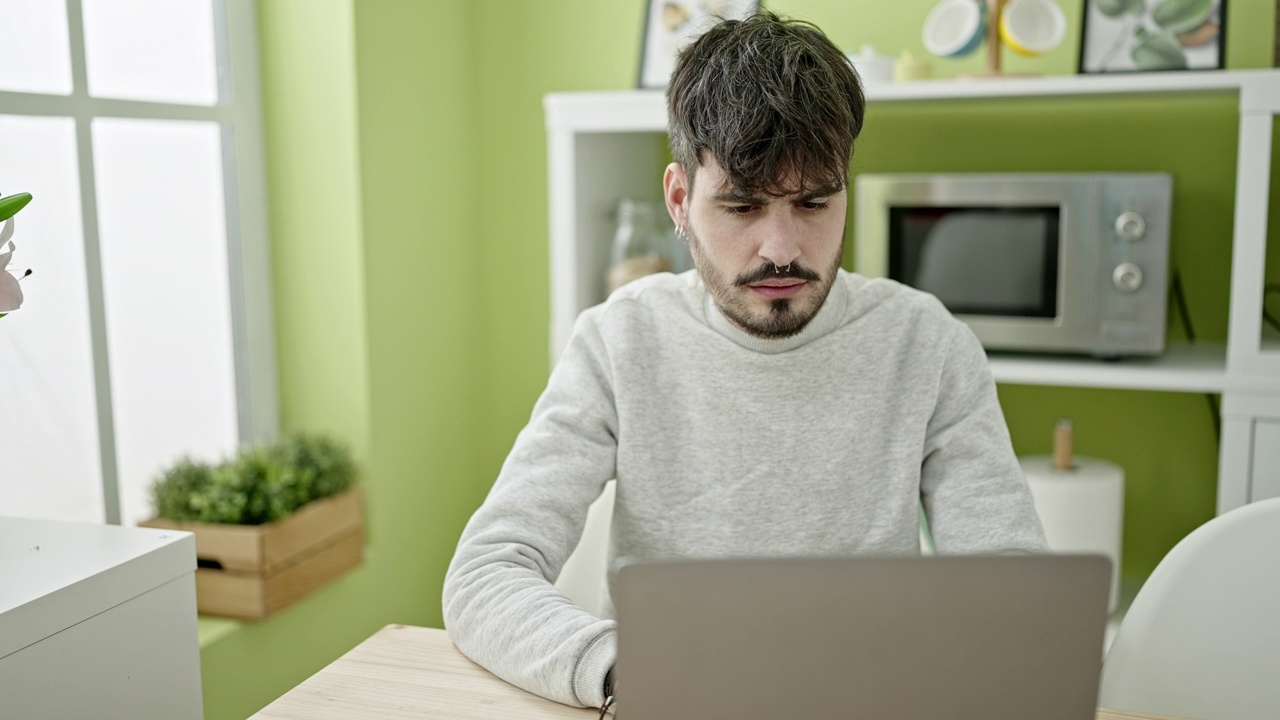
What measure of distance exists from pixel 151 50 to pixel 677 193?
46.4 inches

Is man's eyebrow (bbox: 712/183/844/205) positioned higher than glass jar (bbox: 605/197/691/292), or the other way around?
man's eyebrow (bbox: 712/183/844/205)

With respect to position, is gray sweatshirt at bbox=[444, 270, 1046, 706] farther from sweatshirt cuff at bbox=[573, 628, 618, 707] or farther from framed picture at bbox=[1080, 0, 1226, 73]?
framed picture at bbox=[1080, 0, 1226, 73]

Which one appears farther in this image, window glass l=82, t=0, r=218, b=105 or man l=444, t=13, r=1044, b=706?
window glass l=82, t=0, r=218, b=105

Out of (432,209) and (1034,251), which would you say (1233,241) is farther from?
(432,209)

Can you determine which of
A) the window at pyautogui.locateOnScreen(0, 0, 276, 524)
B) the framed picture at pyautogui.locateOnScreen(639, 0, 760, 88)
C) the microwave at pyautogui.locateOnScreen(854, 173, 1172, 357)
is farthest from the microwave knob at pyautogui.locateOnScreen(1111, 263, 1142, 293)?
the window at pyautogui.locateOnScreen(0, 0, 276, 524)

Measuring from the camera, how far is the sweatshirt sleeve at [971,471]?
1.12m

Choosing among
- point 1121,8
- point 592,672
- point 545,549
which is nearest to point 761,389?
point 545,549

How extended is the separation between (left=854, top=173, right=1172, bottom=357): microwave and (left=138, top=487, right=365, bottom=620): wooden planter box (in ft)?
3.50

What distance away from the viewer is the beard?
1.11 m

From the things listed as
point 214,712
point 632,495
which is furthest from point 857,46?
point 214,712

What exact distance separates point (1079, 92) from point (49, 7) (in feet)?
5.21

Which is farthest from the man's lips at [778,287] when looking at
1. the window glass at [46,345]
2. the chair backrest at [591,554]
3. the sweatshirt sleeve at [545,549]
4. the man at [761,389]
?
the window glass at [46,345]

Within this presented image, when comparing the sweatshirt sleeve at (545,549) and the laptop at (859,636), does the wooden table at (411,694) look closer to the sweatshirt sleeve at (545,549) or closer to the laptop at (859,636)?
the sweatshirt sleeve at (545,549)

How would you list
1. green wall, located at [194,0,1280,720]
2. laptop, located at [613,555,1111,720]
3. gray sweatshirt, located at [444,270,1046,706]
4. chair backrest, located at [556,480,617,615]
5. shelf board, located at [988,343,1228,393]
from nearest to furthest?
laptop, located at [613,555,1111,720], gray sweatshirt, located at [444,270,1046,706], chair backrest, located at [556,480,617,615], shelf board, located at [988,343,1228,393], green wall, located at [194,0,1280,720]
